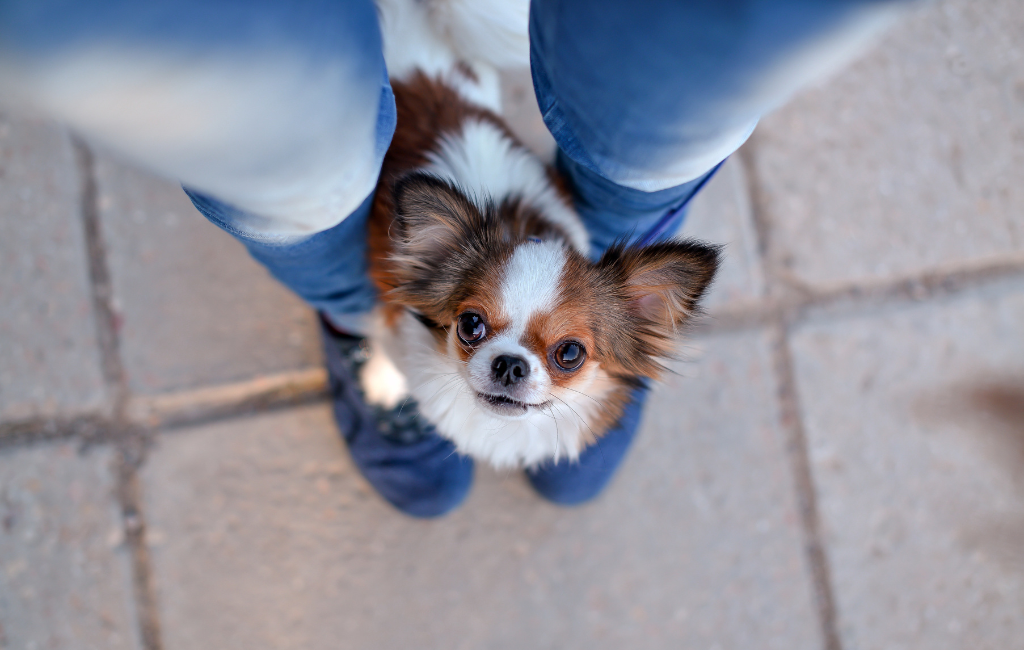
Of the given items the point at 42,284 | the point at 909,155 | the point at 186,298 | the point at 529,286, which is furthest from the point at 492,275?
the point at 909,155

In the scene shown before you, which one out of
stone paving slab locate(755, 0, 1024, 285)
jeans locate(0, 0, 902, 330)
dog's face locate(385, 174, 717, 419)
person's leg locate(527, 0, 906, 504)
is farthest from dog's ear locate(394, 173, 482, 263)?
stone paving slab locate(755, 0, 1024, 285)

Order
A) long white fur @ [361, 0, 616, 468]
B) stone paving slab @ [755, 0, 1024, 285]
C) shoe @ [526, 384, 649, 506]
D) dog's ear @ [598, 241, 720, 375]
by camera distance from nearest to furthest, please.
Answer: dog's ear @ [598, 241, 720, 375] < long white fur @ [361, 0, 616, 468] < shoe @ [526, 384, 649, 506] < stone paving slab @ [755, 0, 1024, 285]

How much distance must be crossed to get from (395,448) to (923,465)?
74.4 inches

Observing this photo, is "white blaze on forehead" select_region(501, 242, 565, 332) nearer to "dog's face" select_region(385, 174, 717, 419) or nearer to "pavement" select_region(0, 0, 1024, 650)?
"dog's face" select_region(385, 174, 717, 419)

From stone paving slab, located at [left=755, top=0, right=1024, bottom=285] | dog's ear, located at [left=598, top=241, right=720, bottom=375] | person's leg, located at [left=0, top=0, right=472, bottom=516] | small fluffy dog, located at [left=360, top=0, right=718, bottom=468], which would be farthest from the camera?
stone paving slab, located at [left=755, top=0, right=1024, bottom=285]

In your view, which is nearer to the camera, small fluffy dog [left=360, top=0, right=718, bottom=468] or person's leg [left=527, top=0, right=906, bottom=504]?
person's leg [left=527, top=0, right=906, bottom=504]

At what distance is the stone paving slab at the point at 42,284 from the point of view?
213cm

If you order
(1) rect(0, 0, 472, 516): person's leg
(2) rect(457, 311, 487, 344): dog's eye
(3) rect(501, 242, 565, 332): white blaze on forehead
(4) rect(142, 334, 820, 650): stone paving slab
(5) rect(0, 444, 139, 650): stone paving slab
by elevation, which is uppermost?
(1) rect(0, 0, 472, 516): person's leg

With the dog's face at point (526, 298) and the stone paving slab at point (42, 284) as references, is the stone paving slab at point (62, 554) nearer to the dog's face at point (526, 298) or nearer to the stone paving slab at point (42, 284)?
the stone paving slab at point (42, 284)

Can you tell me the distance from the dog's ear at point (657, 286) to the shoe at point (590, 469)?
0.32 metres

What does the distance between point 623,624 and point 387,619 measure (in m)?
0.81

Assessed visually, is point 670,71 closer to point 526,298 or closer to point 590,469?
point 526,298

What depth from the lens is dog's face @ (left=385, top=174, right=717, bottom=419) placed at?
1475 millimetres

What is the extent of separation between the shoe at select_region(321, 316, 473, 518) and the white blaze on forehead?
0.73 m
